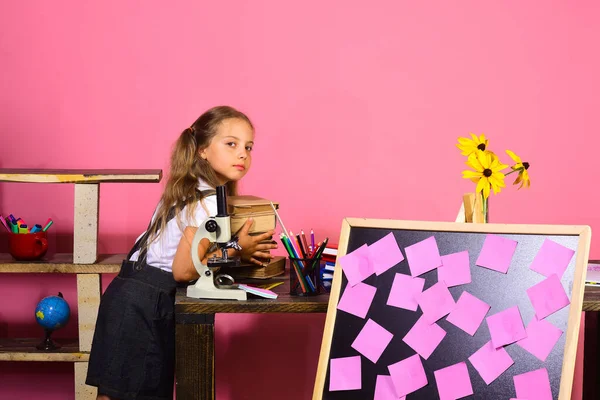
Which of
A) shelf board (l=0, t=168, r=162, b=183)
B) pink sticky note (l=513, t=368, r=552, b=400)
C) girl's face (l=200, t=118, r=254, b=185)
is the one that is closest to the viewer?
pink sticky note (l=513, t=368, r=552, b=400)

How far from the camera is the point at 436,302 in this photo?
5.20ft

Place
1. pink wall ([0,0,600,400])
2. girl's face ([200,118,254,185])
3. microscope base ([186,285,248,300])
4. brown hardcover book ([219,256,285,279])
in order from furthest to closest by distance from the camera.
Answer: pink wall ([0,0,600,400]) < girl's face ([200,118,254,185]) < brown hardcover book ([219,256,285,279]) < microscope base ([186,285,248,300])

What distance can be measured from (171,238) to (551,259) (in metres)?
0.98

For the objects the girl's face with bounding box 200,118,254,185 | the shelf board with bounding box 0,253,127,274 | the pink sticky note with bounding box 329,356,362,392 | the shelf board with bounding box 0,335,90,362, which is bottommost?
the shelf board with bounding box 0,335,90,362

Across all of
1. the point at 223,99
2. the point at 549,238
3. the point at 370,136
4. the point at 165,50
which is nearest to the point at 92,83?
the point at 165,50

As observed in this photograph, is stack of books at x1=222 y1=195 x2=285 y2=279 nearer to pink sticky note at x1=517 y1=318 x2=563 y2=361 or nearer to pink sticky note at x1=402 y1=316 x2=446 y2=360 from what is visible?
pink sticky note at x1=402 y1=316 x2=446 y2=360

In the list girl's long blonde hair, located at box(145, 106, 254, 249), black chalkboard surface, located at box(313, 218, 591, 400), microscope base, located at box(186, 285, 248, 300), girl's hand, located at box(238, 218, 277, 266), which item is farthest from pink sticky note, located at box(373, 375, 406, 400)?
girl's long blonde hair, located at box(145, 106, 254, 249)

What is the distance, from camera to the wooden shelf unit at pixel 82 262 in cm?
244

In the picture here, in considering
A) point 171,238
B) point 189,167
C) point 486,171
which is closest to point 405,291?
point 486,171

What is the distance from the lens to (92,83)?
2928 millimetres

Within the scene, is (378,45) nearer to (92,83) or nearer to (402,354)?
(92,83)

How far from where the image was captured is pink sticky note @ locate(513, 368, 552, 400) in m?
1.48

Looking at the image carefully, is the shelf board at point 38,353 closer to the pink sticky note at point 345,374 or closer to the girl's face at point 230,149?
the girl's face at point 230,149

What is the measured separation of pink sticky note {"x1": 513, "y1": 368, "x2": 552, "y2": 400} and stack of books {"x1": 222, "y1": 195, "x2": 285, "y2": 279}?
2.35ft
